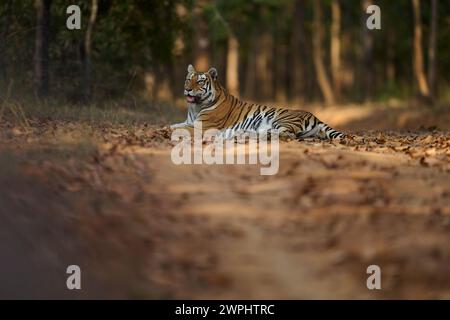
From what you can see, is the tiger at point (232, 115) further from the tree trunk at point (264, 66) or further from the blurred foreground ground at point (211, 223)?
the tree trunk at point (264, 66)

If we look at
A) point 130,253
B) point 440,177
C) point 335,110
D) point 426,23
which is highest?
point 426,23

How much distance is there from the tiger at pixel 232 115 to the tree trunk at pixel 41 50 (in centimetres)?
361

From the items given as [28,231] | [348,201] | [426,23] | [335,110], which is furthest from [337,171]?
[426,23]

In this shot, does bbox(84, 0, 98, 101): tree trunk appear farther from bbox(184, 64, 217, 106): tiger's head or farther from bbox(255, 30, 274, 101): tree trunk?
bbox(255, 30, 274, 101): tree trunk

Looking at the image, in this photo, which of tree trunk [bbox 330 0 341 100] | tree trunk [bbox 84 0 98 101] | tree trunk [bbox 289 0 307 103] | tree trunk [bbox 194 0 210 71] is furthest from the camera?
tree trunk [bbox 289 0 307 103]

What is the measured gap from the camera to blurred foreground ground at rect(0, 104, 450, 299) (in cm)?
595

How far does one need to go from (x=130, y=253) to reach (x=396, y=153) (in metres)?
5.09

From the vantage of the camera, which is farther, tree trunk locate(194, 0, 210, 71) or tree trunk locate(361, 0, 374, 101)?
tree trunk locate(361, 0, 374, 101)

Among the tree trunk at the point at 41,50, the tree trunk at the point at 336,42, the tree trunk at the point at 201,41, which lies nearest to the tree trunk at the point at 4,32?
the tree trunk at the point at 41,50

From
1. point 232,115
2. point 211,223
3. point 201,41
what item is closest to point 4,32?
point 232,115

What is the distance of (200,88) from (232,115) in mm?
709

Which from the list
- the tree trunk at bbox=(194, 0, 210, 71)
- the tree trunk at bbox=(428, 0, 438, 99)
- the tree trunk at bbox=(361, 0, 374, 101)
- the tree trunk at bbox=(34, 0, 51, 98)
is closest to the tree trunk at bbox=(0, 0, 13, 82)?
the tree trunk at bbox=(34, 0, 51, 98)
